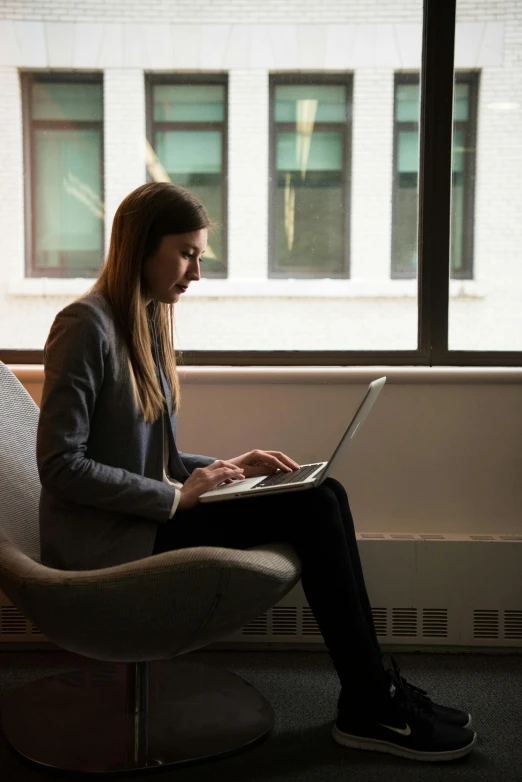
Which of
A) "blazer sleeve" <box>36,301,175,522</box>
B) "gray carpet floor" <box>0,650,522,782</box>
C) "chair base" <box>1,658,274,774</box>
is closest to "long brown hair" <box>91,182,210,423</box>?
"blazer sleeve" <box>36,301,175,522</box>

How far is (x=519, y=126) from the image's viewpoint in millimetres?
2666

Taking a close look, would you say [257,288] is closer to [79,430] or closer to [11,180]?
[11,180]

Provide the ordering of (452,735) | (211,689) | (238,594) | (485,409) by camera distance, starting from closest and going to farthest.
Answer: (238,594) → (452,735) → (211,689) → (485,409)

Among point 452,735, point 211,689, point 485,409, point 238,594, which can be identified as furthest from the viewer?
point 485,409

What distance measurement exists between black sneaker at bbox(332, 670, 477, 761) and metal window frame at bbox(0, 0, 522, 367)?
112 cm

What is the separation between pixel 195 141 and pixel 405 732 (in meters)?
1.85

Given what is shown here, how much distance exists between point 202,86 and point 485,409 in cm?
136

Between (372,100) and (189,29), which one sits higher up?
(189,29)

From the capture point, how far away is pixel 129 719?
190cm

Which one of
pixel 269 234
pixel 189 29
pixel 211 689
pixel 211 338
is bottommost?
pixel 211 689

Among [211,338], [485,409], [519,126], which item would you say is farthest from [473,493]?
[519,126]

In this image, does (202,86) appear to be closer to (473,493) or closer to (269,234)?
(269,234)

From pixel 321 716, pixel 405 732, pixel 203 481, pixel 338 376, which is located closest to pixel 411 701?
pixel 405 732

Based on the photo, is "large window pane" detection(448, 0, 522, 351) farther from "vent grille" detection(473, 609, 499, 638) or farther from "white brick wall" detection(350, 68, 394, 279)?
"vent grille" detection(473, 609, 499, 638)
